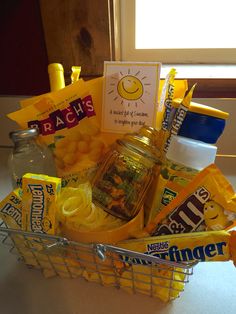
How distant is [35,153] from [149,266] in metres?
0.27

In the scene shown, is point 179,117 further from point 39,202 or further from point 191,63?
point 191,63

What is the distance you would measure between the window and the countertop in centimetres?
60

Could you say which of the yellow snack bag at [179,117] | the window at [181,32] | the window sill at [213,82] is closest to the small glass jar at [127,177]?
the yellow snack bag at [179,117]

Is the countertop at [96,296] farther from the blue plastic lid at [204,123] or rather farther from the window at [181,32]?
the window at [181,32]

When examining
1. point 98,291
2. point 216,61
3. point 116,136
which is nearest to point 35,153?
point 116,136

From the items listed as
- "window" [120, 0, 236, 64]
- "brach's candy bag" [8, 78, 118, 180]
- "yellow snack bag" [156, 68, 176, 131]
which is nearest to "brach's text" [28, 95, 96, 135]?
"brach's candy bag" [8, 78, 118, 180]

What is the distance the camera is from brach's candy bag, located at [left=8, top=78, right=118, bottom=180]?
1.65ft

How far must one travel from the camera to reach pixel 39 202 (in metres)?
0.39

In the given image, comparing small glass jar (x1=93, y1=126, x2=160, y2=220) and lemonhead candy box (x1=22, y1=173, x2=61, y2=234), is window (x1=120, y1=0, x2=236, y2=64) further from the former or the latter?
lemonhead candy box (x1=22, y1=173, x2=61, y2=234)

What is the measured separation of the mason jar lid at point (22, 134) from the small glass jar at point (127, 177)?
13 centimetres

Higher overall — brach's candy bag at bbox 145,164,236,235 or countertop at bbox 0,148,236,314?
brach's candy bag at bbox 145,164,236,235

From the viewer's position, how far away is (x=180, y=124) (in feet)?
1.42

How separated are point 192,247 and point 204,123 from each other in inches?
6.4

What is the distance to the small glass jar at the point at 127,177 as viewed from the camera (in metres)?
→ 0.45
